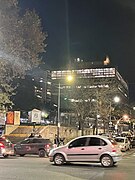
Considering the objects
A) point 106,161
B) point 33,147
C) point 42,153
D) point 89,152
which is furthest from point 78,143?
point 33,147

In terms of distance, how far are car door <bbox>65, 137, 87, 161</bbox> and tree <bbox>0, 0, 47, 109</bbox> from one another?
4.58 m

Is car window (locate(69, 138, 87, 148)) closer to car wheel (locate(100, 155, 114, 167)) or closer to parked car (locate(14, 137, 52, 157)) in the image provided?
car wheel (locate(100, 155, 114, 167))

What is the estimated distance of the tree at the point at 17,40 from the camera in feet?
54.1

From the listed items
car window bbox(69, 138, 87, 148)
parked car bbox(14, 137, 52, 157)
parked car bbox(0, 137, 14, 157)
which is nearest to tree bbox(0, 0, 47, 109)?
car window bbox(69, 138, 87, 148)

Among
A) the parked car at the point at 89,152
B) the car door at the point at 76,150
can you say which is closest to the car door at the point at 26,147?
the parked car at the point at 89,152

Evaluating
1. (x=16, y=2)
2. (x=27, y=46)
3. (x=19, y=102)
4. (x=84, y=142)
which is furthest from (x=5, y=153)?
(x=19, y=102)

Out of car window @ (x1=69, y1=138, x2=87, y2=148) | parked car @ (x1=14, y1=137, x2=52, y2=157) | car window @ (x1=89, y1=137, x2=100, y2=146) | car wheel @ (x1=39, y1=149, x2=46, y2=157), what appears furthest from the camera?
parked car @ (x1=14, y1=137, x2=52, y2=157)

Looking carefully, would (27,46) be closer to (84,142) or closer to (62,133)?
(84,142)

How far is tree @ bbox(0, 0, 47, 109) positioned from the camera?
16484 mm

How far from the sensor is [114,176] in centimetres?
1441

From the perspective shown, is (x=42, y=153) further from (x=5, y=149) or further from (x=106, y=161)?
(x=106, y=161)

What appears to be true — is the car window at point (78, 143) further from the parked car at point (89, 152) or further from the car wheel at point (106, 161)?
the car wheel at point (106, 161)

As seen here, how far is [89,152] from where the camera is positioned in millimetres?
18469

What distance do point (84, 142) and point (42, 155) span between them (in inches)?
325
